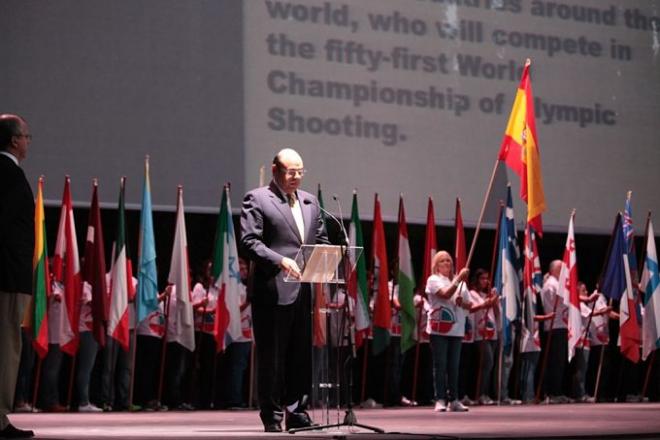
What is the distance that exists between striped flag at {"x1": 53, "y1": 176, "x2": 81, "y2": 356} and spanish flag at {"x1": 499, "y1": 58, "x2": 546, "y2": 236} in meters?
3.85

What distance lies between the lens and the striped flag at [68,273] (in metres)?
9.75

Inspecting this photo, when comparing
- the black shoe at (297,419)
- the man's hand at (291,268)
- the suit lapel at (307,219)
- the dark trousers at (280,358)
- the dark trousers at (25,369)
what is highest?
the suit lapel at (307,219)

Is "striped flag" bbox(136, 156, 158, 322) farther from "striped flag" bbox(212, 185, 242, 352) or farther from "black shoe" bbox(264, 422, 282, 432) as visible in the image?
"black shoe" bbox(264, 422, 282, 432)

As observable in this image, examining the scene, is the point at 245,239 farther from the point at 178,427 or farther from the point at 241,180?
the point at 241,180

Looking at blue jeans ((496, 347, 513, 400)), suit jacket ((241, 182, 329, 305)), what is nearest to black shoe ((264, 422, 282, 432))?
suit jacket ((241, 182, 329, 305))

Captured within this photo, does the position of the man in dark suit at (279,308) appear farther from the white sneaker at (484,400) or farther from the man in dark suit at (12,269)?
the white sneaker at (484,400)

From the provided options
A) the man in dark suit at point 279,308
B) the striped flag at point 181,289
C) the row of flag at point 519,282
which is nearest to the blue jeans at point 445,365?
the row of flag at point 519,282

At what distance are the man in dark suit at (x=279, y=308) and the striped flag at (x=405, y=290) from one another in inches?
208

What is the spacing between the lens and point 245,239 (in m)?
5.70

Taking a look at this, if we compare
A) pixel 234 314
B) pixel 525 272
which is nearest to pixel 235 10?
pixel 234 314

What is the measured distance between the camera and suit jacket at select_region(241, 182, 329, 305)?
5.71 m

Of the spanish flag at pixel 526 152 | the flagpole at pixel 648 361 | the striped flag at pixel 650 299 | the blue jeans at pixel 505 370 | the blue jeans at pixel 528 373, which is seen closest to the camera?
the spanish flag at pixel 526 152

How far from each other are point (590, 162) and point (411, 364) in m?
2.91

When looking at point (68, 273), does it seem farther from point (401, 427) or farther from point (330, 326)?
point (330, 326)
